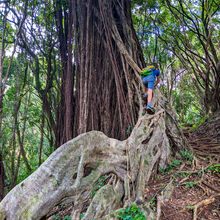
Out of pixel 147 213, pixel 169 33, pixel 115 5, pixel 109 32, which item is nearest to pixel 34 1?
pixel 115 5

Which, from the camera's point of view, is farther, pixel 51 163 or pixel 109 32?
pixel 109 32

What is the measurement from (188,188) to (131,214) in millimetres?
904

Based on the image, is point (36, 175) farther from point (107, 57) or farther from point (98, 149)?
point (107, 57)

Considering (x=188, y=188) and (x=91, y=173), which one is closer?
(x=91, y=173)

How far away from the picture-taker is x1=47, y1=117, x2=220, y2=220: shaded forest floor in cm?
161

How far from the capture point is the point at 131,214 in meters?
1.47

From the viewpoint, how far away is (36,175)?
1135 millimetres

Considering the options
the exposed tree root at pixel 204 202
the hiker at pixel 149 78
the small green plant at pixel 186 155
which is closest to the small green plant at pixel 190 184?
the exposed tree root at pixel 204 202

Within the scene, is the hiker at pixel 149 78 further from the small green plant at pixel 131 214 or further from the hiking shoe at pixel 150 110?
the small green plant at pixel 131 214

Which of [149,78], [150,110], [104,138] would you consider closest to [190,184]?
[150,110]

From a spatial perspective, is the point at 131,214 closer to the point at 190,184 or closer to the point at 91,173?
the point at 91,173

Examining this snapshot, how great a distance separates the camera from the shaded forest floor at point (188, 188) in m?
1.61

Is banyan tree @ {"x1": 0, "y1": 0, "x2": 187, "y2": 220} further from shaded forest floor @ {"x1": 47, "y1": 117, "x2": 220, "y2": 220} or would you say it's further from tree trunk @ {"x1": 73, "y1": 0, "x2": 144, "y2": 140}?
shaded forest floor @ {"x1": 47, "y1": 117, "x2": 220, "y2": 220}

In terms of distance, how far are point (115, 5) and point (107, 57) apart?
3.71 ft
